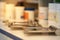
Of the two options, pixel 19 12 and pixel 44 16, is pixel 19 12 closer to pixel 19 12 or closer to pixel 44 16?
pixel 19 12

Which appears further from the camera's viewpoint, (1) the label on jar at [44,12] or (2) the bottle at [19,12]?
(2) the bottle at [19,12]

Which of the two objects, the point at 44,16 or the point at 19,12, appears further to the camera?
the point at 19,12

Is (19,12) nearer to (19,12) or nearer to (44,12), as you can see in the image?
(19,12)

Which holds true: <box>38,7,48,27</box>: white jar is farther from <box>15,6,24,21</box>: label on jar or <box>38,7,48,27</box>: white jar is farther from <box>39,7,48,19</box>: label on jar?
<box>15,6,24,21</box>: label on jar

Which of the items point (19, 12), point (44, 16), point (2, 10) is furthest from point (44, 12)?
point (2, 10)

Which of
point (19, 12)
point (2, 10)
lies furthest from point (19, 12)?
point (2, 10)

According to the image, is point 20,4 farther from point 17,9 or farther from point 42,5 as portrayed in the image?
point 42,5

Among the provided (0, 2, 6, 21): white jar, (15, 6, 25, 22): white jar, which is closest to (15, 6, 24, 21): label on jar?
(15, 6, 25, 22): white jar

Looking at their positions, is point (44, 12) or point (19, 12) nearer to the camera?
point (44, 12)

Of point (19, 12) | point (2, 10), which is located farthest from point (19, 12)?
point (2, 10)

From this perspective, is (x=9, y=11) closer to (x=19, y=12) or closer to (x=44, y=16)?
(x=19, y=12)

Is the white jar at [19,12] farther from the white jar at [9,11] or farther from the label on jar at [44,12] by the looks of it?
the label on jar at [44,12]

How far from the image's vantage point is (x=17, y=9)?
39.1 inches

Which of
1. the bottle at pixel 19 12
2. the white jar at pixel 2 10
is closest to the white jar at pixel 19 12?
the bottle at pixel 19 12
